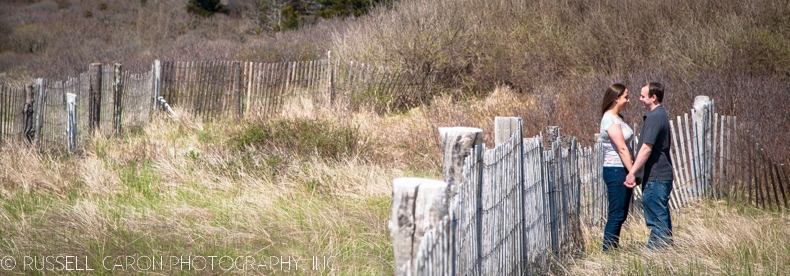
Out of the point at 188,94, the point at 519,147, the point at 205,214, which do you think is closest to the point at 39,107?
the point at 188,94

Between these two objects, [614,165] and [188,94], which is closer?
[614,165]

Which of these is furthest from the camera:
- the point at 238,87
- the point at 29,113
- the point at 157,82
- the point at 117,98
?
the point at 238,87

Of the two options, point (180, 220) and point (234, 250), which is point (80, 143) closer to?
point (180, 220)

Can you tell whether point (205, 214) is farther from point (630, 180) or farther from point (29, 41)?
point (29, 41)

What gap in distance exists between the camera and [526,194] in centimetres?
401

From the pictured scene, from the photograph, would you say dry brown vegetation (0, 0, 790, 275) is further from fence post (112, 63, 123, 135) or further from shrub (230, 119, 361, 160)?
fence post (112, 63, 123, 135)

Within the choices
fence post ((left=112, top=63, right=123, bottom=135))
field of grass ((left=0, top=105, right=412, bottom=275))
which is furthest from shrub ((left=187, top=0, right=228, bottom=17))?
field of grass ((left=0, top=105, right=412, bottom=275))

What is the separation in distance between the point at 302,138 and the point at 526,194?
449 cm

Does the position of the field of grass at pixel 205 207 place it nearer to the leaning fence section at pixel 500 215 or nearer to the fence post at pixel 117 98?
the leaning fence section at pixel 500 215

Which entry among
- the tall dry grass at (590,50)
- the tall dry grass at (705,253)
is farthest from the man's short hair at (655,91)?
the tall dry grass at (590,50)

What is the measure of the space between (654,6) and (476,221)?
11374mm

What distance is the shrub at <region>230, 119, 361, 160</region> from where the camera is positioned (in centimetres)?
796

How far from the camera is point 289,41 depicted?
2105 centimetres

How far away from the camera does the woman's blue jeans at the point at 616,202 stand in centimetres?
496
